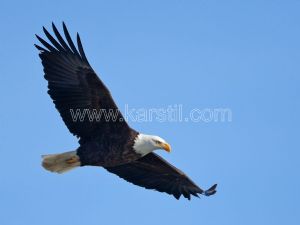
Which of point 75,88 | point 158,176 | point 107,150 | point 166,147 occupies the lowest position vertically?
point 158,176

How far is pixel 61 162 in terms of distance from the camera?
16.2m

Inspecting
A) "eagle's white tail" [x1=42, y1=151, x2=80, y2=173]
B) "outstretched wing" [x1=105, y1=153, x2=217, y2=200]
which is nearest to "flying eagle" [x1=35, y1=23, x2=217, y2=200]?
"eagle's white tail" [x1=42, y1=151, x2=80, y2=173]

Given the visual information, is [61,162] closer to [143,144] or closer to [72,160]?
[72,160]

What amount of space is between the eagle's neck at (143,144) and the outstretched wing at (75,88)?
1.21 ft

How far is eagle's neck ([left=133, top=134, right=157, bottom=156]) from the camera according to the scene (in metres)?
15.9

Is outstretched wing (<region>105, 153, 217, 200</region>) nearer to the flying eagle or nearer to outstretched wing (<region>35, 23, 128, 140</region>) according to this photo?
the flying eagle

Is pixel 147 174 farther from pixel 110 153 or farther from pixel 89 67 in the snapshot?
pixel 89 67

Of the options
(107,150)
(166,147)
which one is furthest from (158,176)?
(107,150)

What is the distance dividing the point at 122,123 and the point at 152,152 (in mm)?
1483

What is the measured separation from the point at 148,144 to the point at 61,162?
5.53ft

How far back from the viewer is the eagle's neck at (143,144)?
52.2ft

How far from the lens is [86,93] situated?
15.6 meters

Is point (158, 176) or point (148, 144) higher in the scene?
point (148, 144)

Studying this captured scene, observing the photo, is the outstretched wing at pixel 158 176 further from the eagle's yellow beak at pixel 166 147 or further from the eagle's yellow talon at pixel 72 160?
the eagle's yellow talon at pixel 72 160
